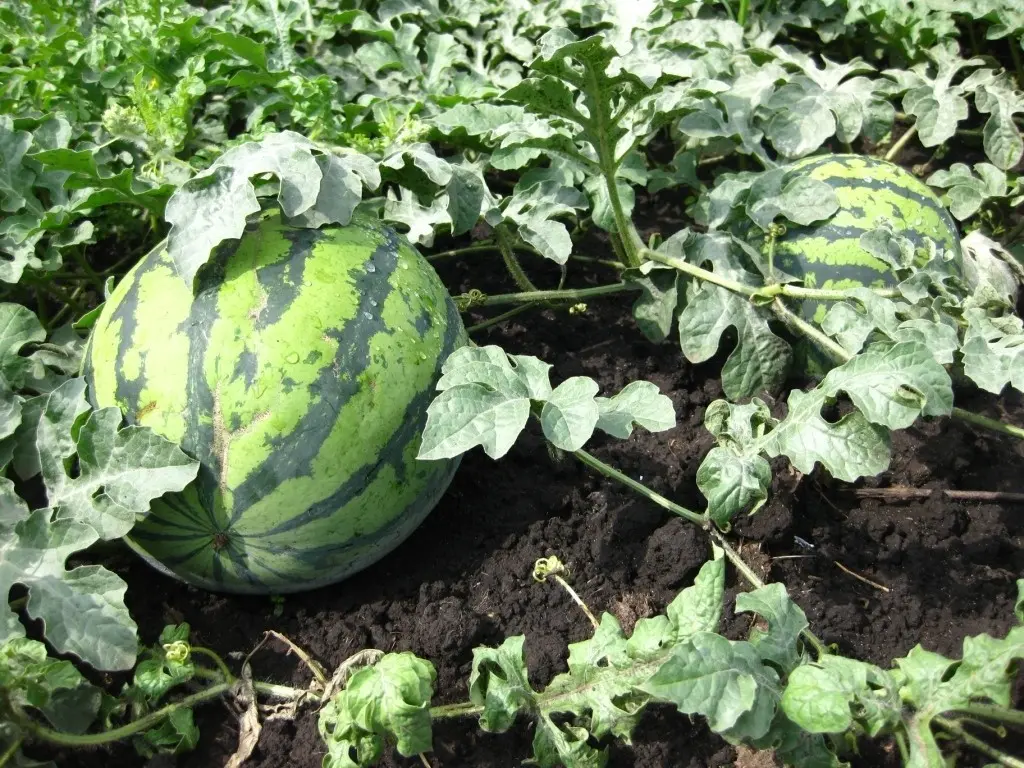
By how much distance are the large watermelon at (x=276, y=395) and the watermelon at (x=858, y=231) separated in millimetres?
1126

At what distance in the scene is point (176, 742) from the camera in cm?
191

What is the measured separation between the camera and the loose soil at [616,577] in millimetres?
1984

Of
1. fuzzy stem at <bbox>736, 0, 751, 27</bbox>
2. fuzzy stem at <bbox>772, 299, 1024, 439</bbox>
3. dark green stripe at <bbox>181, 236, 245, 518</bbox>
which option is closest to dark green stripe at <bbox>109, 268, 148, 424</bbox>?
dark green stripe at <bbox>181, 236, 245, 518</bbox>

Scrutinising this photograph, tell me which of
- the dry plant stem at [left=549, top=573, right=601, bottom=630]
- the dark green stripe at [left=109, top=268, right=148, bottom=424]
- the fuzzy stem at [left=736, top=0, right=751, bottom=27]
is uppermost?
the fuzzy stem at [left=736, top=0, right=751, bottom=27]

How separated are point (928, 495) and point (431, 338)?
139 centimetres

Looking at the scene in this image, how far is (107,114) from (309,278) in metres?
0.85

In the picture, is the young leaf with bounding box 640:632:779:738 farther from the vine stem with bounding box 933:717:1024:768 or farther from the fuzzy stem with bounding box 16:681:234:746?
the fuzzy stem with bounding box 16:681:234:746

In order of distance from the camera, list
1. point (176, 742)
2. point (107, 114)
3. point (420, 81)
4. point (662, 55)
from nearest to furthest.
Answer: point (176, 742) < point (107, 114) < point (662, 55) < point (420, 81)

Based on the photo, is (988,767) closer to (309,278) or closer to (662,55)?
(309,278)

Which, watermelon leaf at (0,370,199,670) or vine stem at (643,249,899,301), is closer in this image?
watermelon leaf at (0,370,199,670)

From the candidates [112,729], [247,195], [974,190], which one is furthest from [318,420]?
[974,190]

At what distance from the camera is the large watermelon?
1814mm

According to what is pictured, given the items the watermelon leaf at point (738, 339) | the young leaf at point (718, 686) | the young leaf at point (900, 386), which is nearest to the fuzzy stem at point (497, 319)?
the watermelon leaf at point (738, 339)

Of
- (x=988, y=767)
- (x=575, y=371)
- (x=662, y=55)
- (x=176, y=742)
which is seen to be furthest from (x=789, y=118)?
(x=176, y=742)
